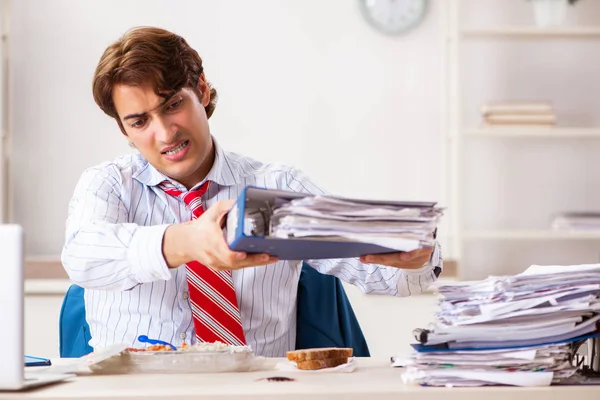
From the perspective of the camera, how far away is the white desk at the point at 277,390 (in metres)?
1.06

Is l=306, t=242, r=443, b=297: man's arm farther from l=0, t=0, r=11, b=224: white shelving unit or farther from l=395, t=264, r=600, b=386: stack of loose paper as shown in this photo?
l=0, t=0, r=11, b=224: white shelving unit

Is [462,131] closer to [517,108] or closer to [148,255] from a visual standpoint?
[517,108]

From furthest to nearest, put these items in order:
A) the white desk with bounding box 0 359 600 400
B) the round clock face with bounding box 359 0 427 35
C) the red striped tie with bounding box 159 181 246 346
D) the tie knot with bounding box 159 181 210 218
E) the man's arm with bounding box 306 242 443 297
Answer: the round clock face with bounding box 359 0 427 35 → the tie knot with bounding box 159 181 210 218 → the red striped tie with bounding box 159 181 246 346 → the man's arm with bounding box 306 242 443 297 → the white desk with bounding box 0 359 600 400

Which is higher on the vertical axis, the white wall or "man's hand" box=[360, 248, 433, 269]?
the white wall

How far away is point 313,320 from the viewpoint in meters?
1.88

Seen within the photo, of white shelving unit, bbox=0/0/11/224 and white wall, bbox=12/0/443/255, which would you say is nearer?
white shelving unit, bbox=0/0/11/224

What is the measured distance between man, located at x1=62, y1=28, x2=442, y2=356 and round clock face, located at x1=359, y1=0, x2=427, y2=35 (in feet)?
5.78

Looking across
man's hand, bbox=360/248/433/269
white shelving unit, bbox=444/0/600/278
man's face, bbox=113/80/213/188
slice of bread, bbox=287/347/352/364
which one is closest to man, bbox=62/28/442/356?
man's face, bbox=113/80/213/188

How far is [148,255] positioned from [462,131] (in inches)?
88.1

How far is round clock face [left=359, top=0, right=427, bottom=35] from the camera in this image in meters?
3.60

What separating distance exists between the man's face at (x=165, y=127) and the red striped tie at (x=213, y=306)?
229 mm

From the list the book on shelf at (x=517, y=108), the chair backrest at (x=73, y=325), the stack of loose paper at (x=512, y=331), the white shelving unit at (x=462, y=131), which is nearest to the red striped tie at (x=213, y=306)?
the chair backrest at (x=73, y=325)

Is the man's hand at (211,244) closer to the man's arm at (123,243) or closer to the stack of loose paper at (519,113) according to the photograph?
the man's arm at (123,243)

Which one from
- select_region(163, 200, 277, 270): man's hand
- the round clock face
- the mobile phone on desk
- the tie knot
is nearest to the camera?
select_region(163, 200, 277, 270): man's hand
